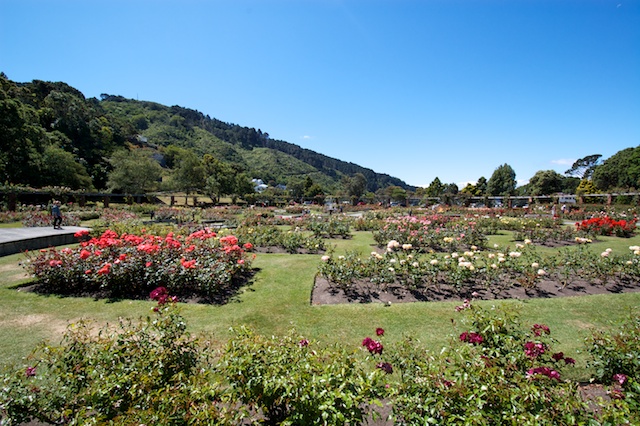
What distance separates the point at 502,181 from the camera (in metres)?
66.1

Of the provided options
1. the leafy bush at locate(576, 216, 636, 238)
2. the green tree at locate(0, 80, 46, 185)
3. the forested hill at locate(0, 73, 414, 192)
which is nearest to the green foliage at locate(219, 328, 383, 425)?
the leafy bush at locate(576, 216, 636, 238)

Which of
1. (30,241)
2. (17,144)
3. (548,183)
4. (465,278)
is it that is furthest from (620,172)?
(17,144)

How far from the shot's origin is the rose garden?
185 cm

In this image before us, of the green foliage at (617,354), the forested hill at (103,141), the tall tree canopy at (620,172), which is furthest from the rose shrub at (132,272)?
the tall tree canopy at (620,172)

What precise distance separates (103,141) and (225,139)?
284 ft

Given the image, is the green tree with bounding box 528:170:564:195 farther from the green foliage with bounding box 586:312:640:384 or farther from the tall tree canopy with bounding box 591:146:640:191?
the green foliage with bounding box 586:312:640:384

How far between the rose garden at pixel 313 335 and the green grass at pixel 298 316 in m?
0.04

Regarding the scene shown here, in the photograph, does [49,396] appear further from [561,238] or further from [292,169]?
[292,169]

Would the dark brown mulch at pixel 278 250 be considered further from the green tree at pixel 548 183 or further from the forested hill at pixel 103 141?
the green tree at pixel 548 183

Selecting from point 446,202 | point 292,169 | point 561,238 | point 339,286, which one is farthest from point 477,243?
point 292,169

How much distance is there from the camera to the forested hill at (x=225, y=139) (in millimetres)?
120938

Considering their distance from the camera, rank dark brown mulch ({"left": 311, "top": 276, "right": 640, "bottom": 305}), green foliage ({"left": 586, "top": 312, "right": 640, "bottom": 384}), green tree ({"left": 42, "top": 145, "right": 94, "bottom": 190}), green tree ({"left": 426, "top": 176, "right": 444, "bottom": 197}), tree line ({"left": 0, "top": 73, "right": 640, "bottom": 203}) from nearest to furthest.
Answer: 1. green foliage ({"left": 586, "top": 312, "right": 640, "bottom": 384})
2. dark brown mulch ({"left": 311, "top": 276, "right": 640, "bottom": 305})
3. tree line ({"left": 0, "top": 73, "right": 640, "bottom": 203})
4. green tree ({"left": 42, "top": 145, "right": 94, "bottom": 190})
5. green tree ({"left": 426, "top": 176, "right": 444, "bottom": 197})

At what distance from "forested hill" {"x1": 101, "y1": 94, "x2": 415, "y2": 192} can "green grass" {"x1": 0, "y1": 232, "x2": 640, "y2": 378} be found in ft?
366

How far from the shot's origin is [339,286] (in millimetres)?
6016
